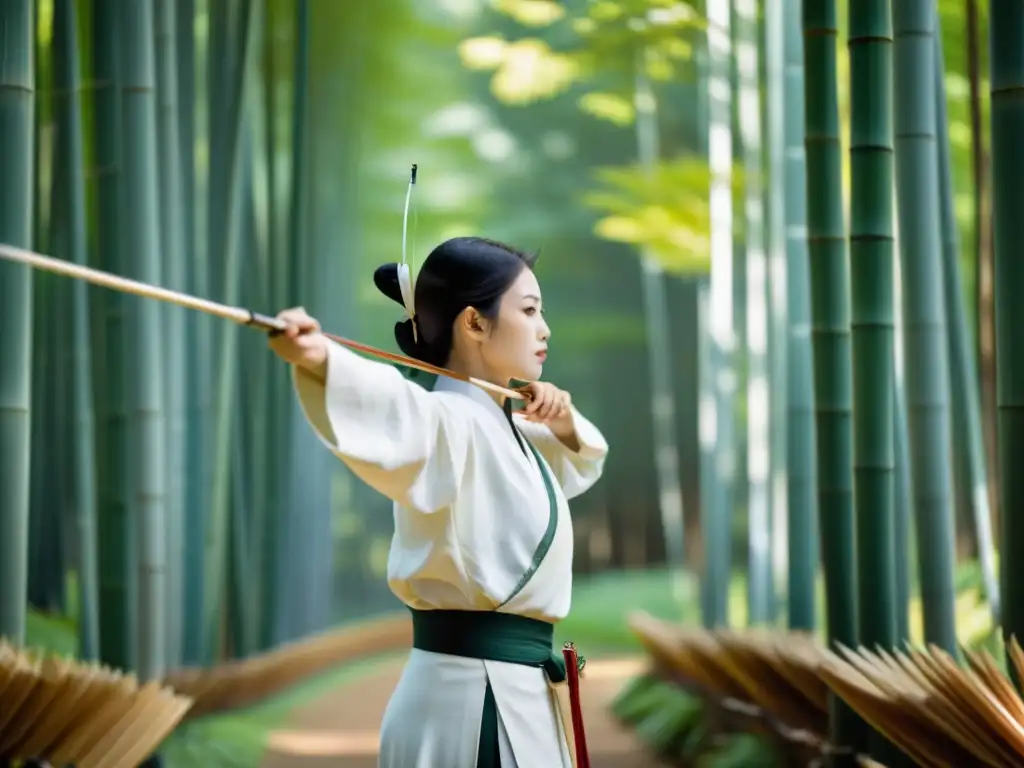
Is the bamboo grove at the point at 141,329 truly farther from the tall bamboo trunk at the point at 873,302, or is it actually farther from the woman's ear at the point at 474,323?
the tall bamboo trunk at the point at 873,302

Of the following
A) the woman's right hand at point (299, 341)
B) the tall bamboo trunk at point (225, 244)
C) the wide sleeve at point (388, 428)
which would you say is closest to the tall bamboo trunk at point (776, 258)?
the tall bamboo trunk at point (225, 244)

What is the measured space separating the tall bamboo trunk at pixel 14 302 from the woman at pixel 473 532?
1.15m

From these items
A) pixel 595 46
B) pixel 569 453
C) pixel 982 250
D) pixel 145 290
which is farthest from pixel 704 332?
pixel 145 290

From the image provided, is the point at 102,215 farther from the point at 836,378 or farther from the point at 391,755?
the point at 391,755

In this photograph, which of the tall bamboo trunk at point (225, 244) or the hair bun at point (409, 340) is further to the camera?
the tall bamboo trunk at point (225, 244)

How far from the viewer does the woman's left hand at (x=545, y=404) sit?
6.94 feet

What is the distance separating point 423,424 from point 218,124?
373cm

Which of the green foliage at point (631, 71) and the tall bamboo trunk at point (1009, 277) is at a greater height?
the green foliage at point (631, 71)

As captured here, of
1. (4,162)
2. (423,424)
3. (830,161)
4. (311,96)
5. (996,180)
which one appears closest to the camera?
(423,424)

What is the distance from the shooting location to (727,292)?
22.6ft

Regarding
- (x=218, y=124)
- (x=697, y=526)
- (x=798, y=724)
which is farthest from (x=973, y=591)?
(x=697, y=526)

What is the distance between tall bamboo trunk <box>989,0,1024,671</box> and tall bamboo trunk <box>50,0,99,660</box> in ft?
8.60

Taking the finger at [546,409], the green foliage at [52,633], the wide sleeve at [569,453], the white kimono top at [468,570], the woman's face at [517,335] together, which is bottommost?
the green foliage at [52,633]

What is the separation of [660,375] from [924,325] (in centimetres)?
760
